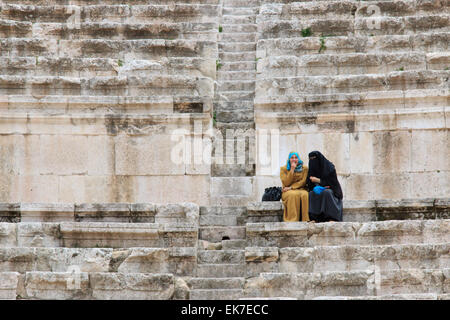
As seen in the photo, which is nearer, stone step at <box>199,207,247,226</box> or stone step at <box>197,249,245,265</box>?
stone step at <box>197,249,245,265</box>

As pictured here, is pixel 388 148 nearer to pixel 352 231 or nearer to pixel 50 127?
pixel 352 231

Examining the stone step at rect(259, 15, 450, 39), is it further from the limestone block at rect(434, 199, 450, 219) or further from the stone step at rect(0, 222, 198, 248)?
the stone step at rect(0, 222, 198, 248)

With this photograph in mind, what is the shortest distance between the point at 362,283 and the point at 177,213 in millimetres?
3135

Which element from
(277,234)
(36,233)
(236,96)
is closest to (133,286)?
(36,233)

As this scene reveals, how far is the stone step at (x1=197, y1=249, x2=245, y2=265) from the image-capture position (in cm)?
1188

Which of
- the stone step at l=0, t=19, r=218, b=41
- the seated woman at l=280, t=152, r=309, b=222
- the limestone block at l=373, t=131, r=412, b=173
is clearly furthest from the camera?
the stone step at l=0, t=19, r=218, b=41

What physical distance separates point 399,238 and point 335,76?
15.2ft

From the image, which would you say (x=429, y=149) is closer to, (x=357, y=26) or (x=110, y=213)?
(x=357, y=26)

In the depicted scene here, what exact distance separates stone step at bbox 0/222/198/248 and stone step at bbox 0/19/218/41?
Answer: 246 inches

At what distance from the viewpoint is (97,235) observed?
12.1 meters

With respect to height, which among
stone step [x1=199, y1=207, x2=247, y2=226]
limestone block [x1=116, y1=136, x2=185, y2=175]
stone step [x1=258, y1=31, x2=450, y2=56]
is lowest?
stone step [x1=199, y1=207, x2=247, y2=226]

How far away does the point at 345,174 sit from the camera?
15.2m

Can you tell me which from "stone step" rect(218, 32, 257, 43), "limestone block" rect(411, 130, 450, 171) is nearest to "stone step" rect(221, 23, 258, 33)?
"stone step" rect(218, 32, 257, 43)
